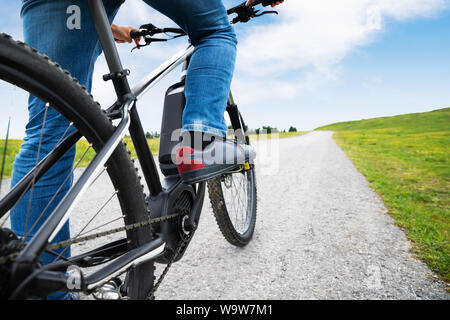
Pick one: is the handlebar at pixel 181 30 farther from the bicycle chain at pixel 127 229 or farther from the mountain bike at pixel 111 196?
the bicycle chain at pixel 127 229

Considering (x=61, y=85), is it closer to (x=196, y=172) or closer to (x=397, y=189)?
(x=196, y=172)

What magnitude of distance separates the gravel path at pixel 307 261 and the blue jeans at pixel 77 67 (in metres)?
0.72

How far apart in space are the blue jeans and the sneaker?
0.08 m

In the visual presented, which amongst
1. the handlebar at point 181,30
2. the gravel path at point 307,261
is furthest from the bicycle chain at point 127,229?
the handlebar at point 181,30

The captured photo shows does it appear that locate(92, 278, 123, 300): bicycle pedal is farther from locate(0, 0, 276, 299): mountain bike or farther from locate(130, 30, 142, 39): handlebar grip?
locate(130, 30, 142, 39): handlebar grip

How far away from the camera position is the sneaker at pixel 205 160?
116cm

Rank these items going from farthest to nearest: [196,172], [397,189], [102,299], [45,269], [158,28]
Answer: [397,189], [158,28], [196,172], [102,299], [45,269]

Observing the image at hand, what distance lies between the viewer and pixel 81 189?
747mm

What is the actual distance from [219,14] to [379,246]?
69.2 inches

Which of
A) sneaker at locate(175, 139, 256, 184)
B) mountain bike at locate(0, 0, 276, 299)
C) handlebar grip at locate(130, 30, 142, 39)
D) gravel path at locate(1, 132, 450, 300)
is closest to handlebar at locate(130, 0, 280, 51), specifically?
handlebar grip at locate(130, 30, 142, 39)

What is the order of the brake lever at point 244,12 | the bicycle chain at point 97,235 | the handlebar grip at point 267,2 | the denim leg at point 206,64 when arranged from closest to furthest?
the bicycle chain at point 97,235 → the denim leg at point 206,64 → the handlebar grip at point 267,2 → the brake lever at point 244,12
